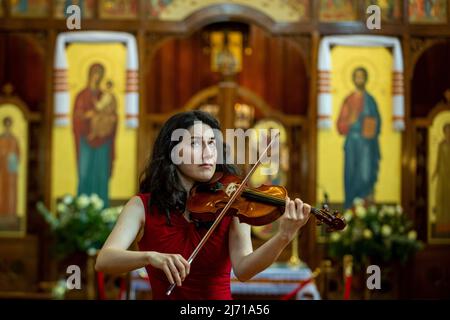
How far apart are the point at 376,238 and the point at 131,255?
5734 millimetres

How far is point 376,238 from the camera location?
26.7 feet

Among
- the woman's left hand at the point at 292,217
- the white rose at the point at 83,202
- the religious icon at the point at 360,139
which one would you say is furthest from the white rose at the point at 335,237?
the woman's left hand at the point at 292,217

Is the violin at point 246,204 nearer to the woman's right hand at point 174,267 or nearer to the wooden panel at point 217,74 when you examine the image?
the woman's right hand at point 174,267

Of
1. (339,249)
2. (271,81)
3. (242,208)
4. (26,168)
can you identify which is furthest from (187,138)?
(271,81)

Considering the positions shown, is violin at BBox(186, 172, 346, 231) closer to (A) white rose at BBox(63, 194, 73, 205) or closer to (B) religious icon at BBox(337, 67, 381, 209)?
(A) white rose at BBox(63, 194, 73, 205)

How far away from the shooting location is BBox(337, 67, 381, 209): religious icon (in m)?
8.66

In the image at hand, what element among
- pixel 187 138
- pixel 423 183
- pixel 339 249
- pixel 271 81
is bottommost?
pixel 339 249

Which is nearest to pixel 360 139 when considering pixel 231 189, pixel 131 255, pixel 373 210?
pixel 373 210

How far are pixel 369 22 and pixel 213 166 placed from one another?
572 cm

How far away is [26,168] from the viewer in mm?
8766

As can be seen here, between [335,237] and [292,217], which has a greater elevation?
[292,217]

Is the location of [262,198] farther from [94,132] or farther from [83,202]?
[94,132]

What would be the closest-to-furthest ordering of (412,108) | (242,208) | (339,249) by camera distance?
(242,208)
(339,249)
(412,108)

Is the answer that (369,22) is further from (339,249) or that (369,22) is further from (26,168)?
(26,168)
